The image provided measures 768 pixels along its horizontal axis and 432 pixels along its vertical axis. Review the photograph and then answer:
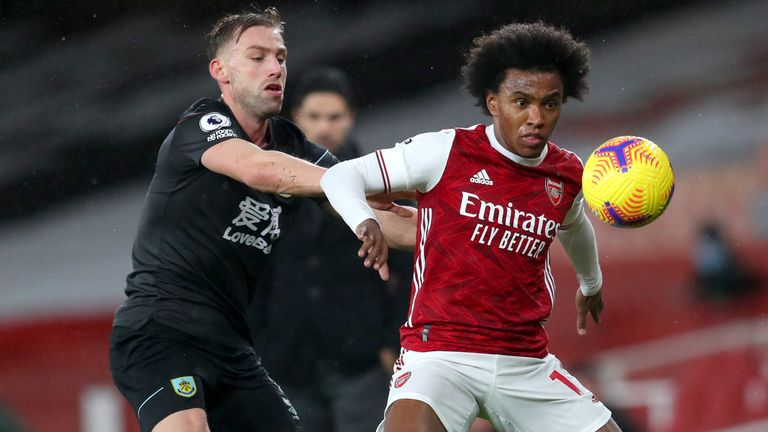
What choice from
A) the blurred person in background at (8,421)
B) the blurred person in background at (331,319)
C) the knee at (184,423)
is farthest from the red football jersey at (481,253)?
the blurred person in background at (8,421)

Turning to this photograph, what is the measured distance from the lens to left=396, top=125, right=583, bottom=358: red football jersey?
3.71 metres

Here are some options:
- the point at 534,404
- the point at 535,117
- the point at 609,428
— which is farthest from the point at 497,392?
the point at 535,117

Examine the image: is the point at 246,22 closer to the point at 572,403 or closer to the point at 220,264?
the point at 220,264

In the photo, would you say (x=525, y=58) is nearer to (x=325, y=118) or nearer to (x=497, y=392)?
(x=497, y=392)

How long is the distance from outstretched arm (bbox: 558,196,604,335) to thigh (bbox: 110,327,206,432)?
4.93ft

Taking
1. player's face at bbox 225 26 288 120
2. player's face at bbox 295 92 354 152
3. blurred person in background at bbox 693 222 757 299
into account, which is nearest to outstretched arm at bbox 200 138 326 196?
player's face at bbox 225 26 288 120

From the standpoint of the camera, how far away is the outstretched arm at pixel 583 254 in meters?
4.08

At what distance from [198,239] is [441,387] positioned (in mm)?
1155

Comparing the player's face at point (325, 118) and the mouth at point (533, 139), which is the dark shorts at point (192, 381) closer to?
the mouth at point (533, 139)

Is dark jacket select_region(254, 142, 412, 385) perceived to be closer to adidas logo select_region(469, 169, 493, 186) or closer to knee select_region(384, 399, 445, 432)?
adidas logo select_region(469, 169, 493, 186)

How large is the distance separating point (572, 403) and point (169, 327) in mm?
1505

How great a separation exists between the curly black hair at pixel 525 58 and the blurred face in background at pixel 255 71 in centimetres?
77

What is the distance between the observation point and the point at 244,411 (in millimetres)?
4062

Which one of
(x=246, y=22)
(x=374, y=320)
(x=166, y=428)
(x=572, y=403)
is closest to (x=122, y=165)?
(x=374, y=320)
